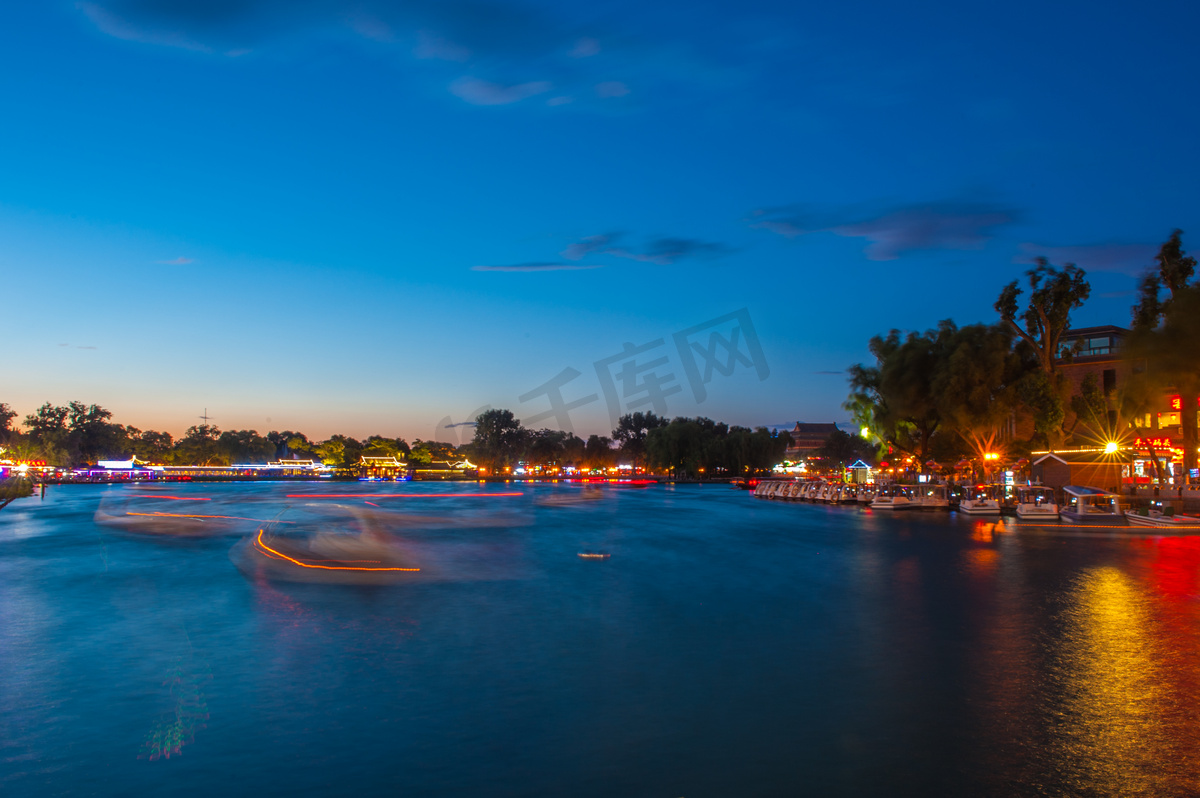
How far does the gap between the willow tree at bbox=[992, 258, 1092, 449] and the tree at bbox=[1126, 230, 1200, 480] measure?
4.56 metres

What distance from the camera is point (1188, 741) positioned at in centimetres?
711

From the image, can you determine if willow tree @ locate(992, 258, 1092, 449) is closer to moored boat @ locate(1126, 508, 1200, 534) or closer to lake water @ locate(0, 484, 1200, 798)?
moored boat @ locate(1126, 508, 1200, 534)

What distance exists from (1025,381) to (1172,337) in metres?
15.6

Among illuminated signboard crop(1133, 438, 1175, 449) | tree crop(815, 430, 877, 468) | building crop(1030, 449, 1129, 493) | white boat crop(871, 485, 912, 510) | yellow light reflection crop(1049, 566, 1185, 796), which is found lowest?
yellow light reflection crop(1049, 566, 1185, 796)

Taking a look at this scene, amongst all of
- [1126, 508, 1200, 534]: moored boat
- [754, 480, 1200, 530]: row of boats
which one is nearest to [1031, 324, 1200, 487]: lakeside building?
[754, 480, 1200, 530]: row of boats

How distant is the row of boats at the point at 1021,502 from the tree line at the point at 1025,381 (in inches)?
222

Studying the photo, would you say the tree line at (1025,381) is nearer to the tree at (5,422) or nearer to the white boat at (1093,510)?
the white boat at (1093,510)

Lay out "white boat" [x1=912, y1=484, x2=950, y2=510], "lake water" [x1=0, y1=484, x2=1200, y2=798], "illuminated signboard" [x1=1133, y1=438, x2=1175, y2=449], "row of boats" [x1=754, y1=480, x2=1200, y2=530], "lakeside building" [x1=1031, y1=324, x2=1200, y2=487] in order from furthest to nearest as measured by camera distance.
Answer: "lakeside building" [x1=1031, y1=324, x2=1200, y2=487] → "illuminated signboard" [x1=1133, y1=438, x2=1175, y2=449] → "white boat" [x1=912, y1=484, x2=950, y2=510] → "row of boats" [x1=754, y1=480, x2=1200, y2=530] → "lake water" [x1=0, y1=484, x2=1200, y2=798]

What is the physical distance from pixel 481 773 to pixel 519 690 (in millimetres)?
2526

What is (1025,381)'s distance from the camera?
161 feet

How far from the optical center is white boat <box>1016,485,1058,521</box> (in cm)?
3622

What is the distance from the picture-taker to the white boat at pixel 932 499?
46.0 meters

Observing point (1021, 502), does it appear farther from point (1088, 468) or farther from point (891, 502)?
point (1088, 468)

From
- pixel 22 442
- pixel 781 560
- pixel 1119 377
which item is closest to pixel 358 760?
pixel 781 560
